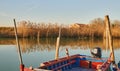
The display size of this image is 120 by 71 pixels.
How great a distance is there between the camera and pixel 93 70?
39.7 feet

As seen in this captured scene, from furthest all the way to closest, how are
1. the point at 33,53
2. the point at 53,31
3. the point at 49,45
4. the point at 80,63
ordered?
the point at 53,31 < the point at 49,45 < the point at 33,53 < the point at 80,63

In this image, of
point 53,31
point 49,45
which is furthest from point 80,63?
point 53,31

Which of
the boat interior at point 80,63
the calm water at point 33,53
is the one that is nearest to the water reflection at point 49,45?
the calm water at point 33,53

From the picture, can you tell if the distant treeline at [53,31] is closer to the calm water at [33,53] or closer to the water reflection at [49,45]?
the water reflection at [49,45]

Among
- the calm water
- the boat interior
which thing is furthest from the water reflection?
the boat interior

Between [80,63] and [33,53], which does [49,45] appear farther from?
[80,63]

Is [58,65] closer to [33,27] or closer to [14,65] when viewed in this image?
[14,65]

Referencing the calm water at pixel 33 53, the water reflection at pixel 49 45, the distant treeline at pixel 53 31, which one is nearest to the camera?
the calm water at pixel 33 53

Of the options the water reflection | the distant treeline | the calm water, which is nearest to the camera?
the calm water

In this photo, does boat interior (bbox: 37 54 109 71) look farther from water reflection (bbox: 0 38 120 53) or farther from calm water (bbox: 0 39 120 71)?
water reflection (bbox: 0 38 120 53)

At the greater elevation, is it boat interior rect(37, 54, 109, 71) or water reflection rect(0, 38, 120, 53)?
boat interior rect(37, 54, 109, 71)

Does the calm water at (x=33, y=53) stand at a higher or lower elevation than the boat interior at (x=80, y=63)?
lower

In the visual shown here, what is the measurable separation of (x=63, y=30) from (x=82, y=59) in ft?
86.2

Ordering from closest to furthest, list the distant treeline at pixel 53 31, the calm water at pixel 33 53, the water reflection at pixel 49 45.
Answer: the calm water at pixel 33 53 < the water reflection at pixel 49 45 < the distant treeline at pixel 53 31
